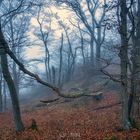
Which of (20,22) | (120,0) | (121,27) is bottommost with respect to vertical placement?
(121,27)

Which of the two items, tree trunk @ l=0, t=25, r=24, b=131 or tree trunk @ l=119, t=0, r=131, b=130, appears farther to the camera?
tree trunk @ l=0, t=25, r=24, b=131

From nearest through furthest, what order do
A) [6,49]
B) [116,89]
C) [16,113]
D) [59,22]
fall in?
1. [6,49]
2. [16,113]
3. [116,89]
4. [59,22]

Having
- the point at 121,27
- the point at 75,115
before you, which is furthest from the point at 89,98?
the point at 121,27

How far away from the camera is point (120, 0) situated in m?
14.6

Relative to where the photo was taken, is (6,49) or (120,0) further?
(120,0)

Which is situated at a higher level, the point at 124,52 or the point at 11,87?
the point at 124,52

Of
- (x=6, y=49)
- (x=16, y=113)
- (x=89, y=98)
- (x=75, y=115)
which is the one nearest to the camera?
(x=6, y=49)

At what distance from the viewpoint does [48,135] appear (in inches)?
653

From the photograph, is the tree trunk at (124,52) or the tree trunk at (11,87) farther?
the tree trunk at (11,87)

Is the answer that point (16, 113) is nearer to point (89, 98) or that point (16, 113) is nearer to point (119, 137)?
point (119, 137)

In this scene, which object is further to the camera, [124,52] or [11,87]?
[11,87]

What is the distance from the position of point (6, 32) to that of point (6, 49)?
30.7 metres

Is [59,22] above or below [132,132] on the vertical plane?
above

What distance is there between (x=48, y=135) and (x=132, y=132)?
389 centimetres
